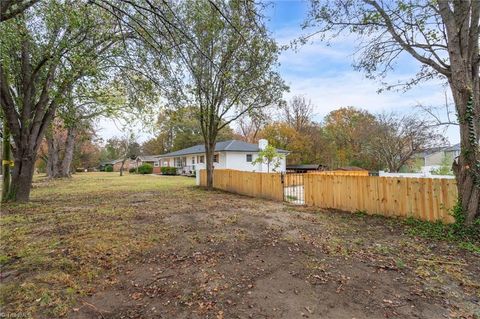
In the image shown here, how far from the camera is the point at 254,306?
8.91ft

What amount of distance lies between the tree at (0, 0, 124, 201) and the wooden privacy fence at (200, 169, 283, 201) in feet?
24.3

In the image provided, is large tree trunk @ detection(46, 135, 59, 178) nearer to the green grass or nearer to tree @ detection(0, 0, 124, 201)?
tree @ detection(0, 0, 124, 201)

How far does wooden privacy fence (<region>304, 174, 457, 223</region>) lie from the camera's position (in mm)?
5809

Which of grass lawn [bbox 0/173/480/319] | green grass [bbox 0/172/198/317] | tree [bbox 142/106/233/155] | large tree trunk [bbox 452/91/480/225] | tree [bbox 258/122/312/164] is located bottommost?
grass lawn [bbox 0/173/480/319]

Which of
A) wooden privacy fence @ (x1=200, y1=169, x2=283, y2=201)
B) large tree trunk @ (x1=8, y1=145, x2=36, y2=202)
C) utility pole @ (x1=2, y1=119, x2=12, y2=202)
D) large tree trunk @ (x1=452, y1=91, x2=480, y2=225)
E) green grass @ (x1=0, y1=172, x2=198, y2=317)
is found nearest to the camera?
green grass @ (x1=0, y1=172, x2=198, y2=317)

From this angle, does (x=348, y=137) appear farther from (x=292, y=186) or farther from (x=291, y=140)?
(x=292, y=186)

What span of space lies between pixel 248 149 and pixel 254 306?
76.7ft

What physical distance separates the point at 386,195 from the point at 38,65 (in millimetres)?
10615

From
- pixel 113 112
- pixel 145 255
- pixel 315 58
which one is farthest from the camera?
pixel 113 112

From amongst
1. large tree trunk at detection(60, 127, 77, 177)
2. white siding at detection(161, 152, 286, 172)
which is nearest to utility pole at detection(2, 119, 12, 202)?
large tree trunk at detection(60, 127, 77, 177)

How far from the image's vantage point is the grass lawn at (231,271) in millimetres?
2682

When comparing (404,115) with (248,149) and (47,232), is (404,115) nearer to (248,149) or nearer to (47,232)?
(248,149)

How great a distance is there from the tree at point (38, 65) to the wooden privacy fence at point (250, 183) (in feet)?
24.3

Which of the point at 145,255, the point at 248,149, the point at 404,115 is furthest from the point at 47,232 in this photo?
the point at 404,115
